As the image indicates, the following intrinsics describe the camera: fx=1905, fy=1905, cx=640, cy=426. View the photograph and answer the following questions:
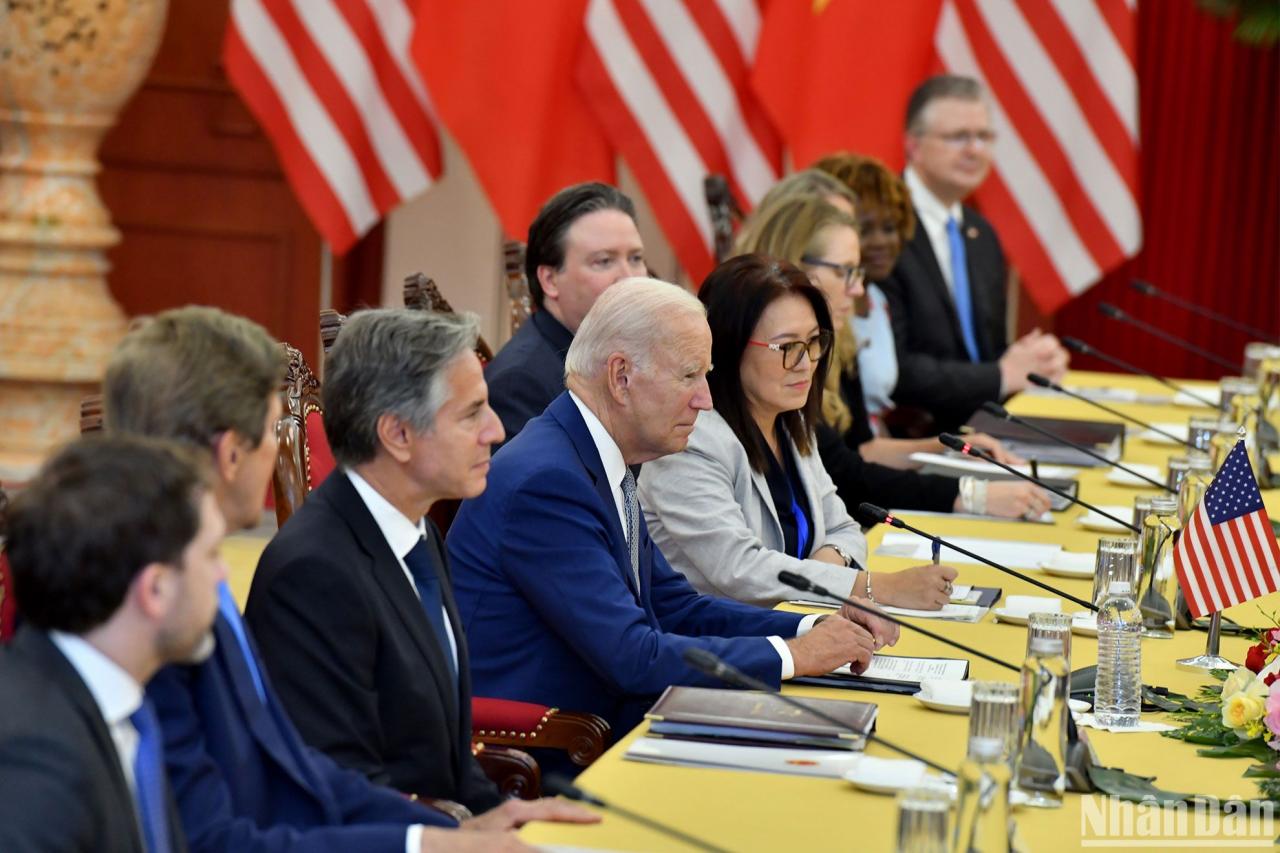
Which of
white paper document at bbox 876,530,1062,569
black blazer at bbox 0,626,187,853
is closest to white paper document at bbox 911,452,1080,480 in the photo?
white paper document at bbox 876,530,1062,569

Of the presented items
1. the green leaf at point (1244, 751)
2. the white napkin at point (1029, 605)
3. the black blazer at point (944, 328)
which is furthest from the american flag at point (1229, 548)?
A: the black blazer at point (944, 328)

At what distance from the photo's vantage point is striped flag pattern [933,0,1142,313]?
6785 millimetres

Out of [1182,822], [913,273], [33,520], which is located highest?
[913,273]

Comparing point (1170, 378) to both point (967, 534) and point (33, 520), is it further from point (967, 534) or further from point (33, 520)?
point (33, 520)

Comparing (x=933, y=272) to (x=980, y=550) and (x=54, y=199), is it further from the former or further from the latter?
(x=54, y=199)

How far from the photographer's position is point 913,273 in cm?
587

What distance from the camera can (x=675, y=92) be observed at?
21.9 ft

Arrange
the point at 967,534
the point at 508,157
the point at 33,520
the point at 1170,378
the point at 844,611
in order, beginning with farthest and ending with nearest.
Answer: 1. the point at 1170,378
2. the point at 508,157
3. the point at 967,534
4. the point at 844,611
5. the point at 33,520

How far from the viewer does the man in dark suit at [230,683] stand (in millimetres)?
1930

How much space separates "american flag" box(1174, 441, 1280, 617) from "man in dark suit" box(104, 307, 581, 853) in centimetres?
131

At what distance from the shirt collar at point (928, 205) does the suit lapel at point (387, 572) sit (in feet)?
13.0

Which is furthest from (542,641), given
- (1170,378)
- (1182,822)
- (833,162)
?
(1170,378)

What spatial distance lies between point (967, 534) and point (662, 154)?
305 cm

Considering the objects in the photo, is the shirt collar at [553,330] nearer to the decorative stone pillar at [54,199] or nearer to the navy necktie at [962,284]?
the navy necktie at [962,284]
